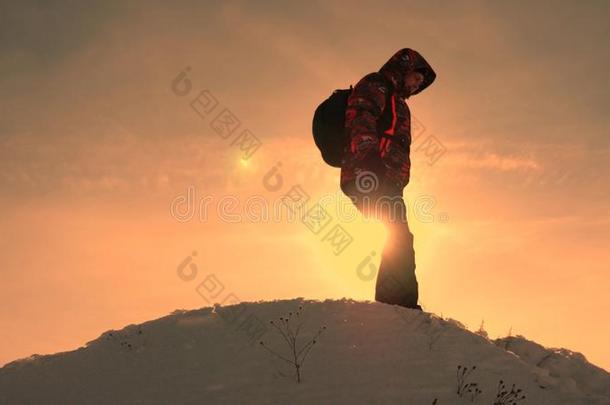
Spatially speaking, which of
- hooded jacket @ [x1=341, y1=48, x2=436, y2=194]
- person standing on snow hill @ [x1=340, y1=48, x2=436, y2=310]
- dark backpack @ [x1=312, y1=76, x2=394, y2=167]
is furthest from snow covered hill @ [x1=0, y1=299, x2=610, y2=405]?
dark backpack @ [x1=312, y1=76, x2=394, y2=167]

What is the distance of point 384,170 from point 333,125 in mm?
955

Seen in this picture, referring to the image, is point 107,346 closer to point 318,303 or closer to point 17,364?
point 17,364

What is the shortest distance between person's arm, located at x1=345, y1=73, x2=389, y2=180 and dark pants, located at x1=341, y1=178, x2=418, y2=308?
38 centimetres

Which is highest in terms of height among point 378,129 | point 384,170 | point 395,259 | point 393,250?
point 378,129

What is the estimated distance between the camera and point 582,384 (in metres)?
6.75

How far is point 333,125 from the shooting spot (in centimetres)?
807

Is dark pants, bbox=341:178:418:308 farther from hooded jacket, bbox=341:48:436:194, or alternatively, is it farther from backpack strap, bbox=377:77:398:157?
backpack strap, bbox=377:77:398:157

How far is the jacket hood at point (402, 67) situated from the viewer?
846 cm

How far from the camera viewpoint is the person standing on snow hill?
746cm

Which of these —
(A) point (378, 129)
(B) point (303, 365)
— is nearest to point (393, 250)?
(A) point (378, 129)

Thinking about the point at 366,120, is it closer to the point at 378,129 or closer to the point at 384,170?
the point at 378,129

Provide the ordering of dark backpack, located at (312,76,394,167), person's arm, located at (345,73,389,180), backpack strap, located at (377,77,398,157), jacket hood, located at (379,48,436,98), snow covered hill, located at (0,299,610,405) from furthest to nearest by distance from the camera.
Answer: jacket hood, located at (379,48,436,98)
dark backpack, located at (312,76,394,167)
backpack strap, located at (377,77,398,157)
person's arm, located at (345,73,389,180)
snow covered hill, located at (0,299,610,405)

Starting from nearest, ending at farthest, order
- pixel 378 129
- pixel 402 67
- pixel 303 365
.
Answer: pixel 303 365, pixel 378 129, pixel 402 67

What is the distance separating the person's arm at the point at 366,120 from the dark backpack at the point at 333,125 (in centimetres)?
18
